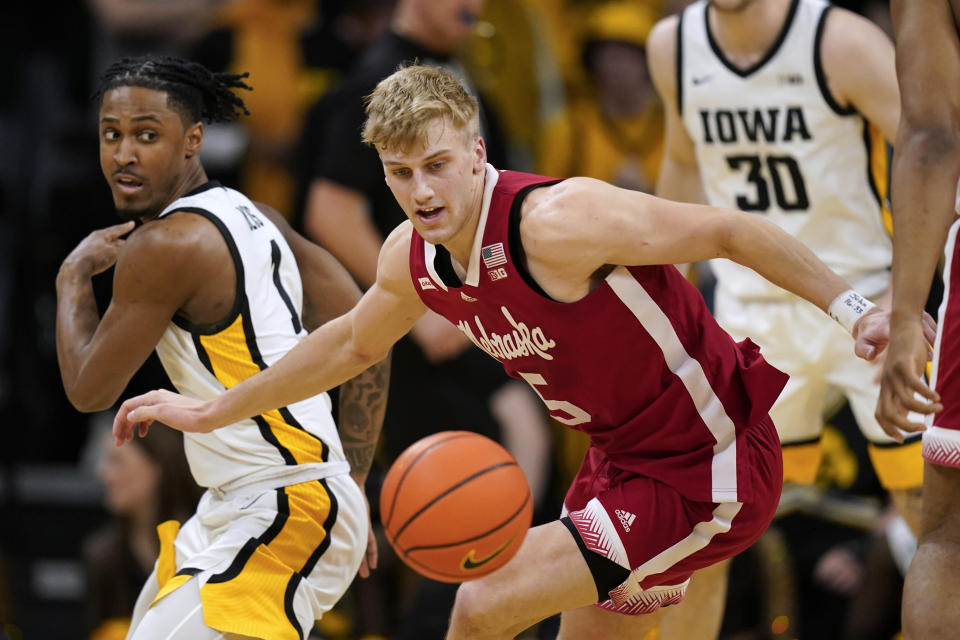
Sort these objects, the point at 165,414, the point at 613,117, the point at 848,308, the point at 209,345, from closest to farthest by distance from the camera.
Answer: the point at 848,308 → the point at 165,414 → the point at 209,345 → the point at 613,117

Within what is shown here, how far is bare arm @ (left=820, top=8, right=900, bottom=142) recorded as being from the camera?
17.1 ft

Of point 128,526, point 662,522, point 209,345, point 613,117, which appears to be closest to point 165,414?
point 209,345

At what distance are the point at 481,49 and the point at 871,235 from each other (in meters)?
3.91

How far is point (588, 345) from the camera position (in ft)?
13.0

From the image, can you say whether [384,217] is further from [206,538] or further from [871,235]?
[206,538]

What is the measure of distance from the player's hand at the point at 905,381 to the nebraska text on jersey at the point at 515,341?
35.9 inches

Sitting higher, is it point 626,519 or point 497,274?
point 497,274

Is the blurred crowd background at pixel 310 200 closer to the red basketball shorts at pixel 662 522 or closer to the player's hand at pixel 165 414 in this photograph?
the player's hand at pixel 165 414

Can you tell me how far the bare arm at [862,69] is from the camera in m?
5.21

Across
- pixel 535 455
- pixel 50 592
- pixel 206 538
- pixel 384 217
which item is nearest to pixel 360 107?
pixel 384 217

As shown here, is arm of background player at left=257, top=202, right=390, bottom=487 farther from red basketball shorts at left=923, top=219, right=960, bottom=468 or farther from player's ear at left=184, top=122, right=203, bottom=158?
red basketball shorts at left=923, top=219, right=960, bottom=468

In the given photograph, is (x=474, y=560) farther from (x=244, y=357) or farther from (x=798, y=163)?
(x=798, y=163)

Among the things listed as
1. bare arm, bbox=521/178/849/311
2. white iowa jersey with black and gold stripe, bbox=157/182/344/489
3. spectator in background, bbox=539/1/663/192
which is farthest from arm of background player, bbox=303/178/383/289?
bare arm, bbox=521/178/849/311

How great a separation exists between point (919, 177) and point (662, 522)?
1.21 metres
